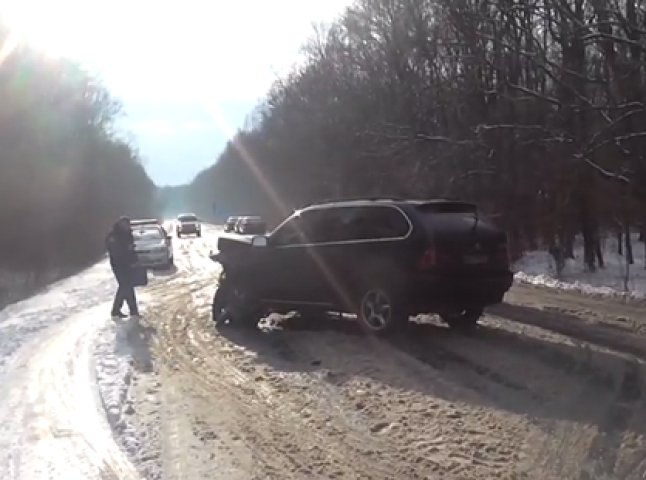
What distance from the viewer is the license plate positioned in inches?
421

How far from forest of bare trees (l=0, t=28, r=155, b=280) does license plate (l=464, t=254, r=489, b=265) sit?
1081 inches

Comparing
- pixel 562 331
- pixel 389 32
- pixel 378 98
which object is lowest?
pixel 562 331

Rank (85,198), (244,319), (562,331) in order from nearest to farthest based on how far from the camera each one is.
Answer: (562,331) < (244,319) < (85,198)

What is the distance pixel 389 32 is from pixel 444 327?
25144 millimetres

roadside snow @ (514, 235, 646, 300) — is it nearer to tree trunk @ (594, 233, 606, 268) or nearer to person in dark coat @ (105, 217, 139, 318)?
tree trunk @ (594, 233, 606, 268)

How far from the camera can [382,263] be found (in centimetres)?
1088

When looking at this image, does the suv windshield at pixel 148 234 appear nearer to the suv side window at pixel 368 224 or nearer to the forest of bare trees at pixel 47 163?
the forest of bare trees at pixel 47 163

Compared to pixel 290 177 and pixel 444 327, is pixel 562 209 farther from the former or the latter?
pixel 290 177

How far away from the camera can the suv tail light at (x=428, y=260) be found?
10.4m

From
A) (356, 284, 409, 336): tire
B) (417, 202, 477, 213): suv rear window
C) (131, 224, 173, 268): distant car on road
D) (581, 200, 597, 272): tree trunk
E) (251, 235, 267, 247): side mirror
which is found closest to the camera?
(356, 284, 409, 336): tire

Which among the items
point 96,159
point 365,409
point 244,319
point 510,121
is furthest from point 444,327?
point 96,159

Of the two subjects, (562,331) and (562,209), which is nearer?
(562,331)

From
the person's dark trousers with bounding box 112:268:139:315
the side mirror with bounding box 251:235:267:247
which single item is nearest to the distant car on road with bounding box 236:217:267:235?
the person's dark trousers with bounding box 112:268:139:315

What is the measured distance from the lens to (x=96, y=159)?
65625mm
